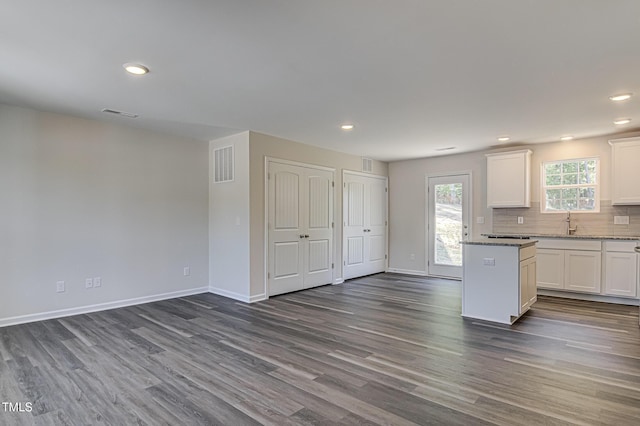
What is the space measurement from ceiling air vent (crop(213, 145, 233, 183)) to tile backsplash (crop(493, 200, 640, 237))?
4649mm

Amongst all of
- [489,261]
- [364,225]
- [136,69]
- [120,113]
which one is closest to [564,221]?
[489,261]

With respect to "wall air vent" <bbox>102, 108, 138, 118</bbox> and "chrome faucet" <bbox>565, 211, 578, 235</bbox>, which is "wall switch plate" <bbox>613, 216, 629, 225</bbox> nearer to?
"chrome faucet" <bbox>565, 211, 578, 235</bbox>

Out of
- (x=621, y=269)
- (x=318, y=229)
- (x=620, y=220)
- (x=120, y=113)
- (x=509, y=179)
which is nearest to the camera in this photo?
(x=120, y=113)

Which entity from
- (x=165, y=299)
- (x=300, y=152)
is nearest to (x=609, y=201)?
(x=300, y=152)

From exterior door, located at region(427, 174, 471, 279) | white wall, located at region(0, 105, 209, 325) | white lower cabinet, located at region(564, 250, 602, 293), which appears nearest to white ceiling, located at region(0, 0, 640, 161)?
white wall, located at region(0, 105, 209, 325)

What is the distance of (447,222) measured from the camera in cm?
696

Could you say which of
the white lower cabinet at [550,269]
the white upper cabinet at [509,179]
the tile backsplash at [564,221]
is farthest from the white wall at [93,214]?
the white lower cabinet at [550,269]

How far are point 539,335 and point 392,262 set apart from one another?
4201mm

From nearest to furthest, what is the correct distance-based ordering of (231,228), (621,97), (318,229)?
1. (621,97)
2. (231,228)
3. (318,229)

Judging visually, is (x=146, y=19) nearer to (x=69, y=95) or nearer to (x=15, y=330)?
(x=69, y=95)

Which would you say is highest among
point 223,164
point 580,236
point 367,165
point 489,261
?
point 367,165

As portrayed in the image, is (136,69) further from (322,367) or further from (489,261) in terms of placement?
(489,261)

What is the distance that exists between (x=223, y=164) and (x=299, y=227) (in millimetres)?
1572

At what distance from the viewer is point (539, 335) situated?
3.65 metres
